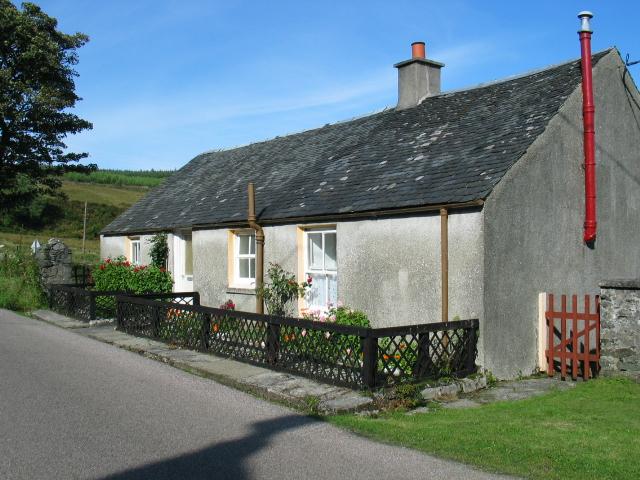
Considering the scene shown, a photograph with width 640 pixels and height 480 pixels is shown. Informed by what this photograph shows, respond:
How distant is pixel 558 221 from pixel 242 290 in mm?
7361

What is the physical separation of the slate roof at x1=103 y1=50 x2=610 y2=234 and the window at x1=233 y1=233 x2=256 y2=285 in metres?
0.60

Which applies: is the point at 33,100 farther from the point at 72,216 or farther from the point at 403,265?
the point at 72,216

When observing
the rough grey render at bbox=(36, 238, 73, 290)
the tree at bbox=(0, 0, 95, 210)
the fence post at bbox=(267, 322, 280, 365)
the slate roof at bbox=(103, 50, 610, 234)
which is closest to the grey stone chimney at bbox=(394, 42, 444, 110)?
the slate roof at bbox=(103, 50, 610, 234)

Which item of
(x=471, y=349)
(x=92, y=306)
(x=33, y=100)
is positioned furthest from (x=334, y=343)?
(x=33, y=100)

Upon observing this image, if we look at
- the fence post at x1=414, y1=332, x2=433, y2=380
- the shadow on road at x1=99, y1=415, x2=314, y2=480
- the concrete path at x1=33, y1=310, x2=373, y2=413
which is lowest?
the shadow on road at x1=99, y1=415, x2=314, y2=480

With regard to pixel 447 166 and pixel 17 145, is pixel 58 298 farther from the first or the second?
pixel 17 145

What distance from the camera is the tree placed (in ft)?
92.2

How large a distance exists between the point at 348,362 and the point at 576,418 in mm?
3235

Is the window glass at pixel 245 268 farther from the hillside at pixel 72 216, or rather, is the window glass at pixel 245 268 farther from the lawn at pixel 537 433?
the hillside at pixel 72 216

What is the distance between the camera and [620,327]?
31.4 ft

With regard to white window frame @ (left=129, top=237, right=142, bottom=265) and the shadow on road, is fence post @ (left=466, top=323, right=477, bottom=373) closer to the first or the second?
the shadow on road

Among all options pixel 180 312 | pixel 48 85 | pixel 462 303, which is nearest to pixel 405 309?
→ pixel 462 303

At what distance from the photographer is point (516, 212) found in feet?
33.8

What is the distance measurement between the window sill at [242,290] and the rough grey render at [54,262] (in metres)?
10.3
